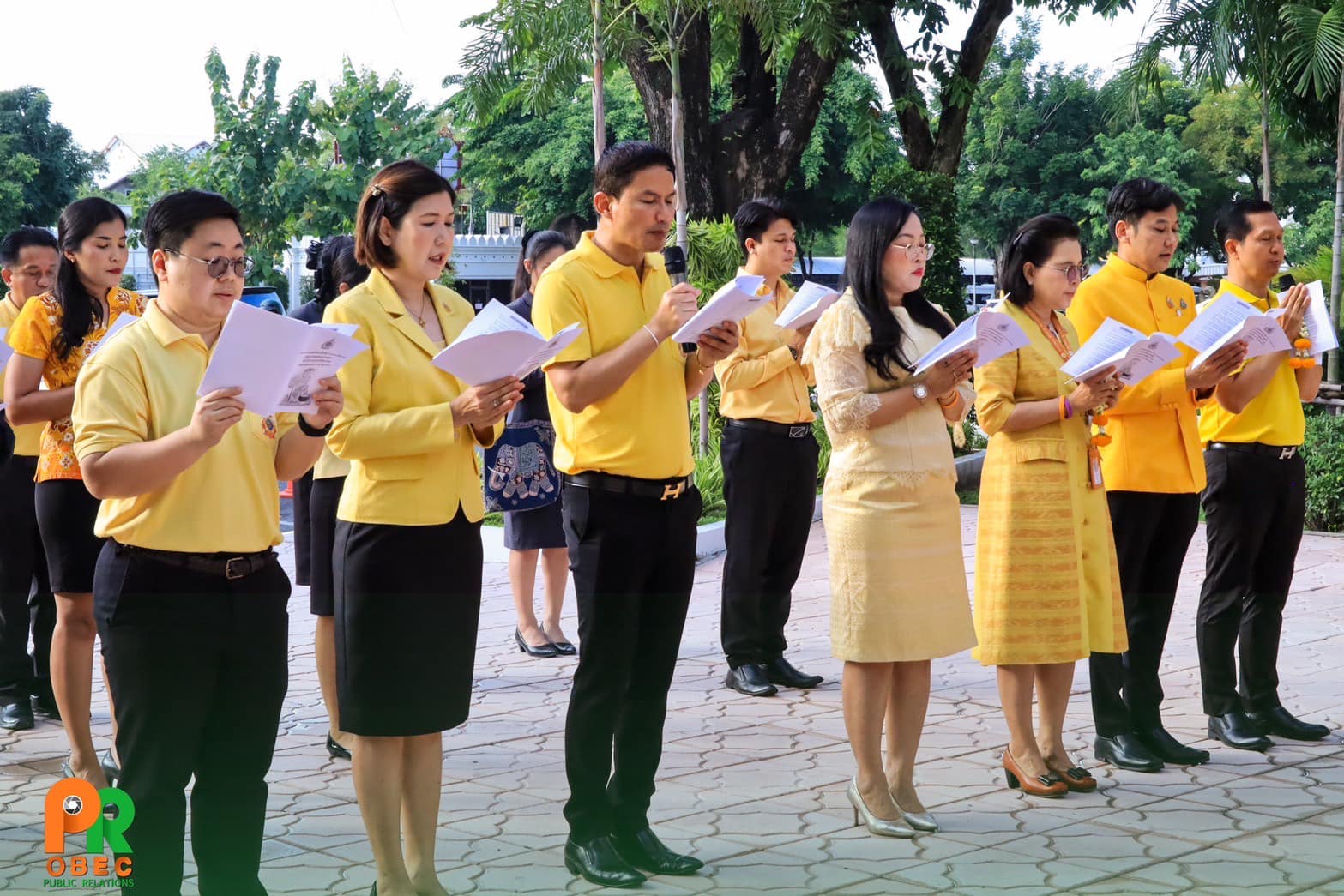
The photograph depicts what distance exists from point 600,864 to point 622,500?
99 centimetres

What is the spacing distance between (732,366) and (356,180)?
853 inches

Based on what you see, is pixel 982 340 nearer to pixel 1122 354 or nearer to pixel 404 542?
pixel 1122 354

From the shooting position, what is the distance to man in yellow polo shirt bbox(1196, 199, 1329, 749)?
5.54 meters

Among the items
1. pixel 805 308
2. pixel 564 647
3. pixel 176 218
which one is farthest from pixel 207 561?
pixel 564 647

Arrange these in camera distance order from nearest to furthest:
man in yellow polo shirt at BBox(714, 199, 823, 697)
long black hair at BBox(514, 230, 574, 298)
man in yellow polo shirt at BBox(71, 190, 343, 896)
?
man in yellow polo shirt at BBox(71, 190, 343, 896) → man in yellow polo shirt at BBox(714, 199, 823, 697) → long black hair at BBox(514, 230, 574, 298)

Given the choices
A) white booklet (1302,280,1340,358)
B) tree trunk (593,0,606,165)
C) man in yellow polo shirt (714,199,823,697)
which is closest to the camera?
white booklet (1302,280,1340,358)

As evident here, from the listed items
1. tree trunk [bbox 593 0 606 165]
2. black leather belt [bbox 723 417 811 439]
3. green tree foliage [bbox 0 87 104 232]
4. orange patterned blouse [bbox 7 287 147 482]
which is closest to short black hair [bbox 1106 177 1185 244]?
black leather belt [bbox 723 417 811 439]

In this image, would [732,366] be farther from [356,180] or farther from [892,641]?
[356,180]

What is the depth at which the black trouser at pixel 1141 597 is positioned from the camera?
5.29 metres

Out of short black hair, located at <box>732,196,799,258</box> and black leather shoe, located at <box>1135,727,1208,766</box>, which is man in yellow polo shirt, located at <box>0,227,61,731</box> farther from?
black leather shoe, located at <box>1135,727,1208,766</box>

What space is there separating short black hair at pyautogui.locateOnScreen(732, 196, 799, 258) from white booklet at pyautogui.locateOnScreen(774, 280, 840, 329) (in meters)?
0.98

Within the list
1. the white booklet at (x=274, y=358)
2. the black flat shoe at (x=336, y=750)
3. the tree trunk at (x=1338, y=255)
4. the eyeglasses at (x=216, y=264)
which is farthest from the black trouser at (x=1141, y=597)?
the tree trunk at (x=1338, y=255)

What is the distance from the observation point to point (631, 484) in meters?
4.21

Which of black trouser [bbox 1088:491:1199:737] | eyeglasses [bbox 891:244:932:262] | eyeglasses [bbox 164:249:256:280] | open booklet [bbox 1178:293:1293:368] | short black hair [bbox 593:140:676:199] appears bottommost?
black trouser [bbox 1088:491:1199:737]
